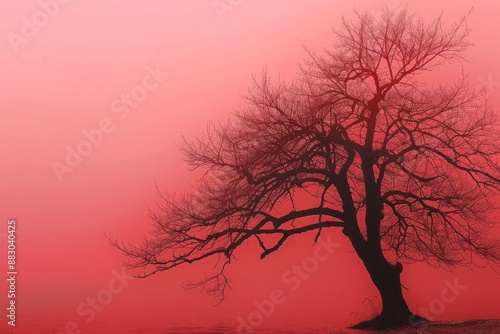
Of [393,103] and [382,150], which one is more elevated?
[393,103]

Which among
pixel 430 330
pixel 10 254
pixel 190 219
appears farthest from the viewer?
pixel 190 219

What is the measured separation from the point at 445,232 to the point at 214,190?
662 cm

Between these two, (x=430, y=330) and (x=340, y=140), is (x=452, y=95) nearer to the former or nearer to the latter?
(x=340, y=140)

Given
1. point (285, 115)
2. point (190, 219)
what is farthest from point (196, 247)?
point (285, 115)

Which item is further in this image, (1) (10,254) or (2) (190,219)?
(2) (190,219)

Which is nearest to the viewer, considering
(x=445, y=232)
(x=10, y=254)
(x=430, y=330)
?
(x=10, y=254)

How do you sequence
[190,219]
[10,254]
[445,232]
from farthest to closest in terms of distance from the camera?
[445,232] < [190,219] < [10,254]

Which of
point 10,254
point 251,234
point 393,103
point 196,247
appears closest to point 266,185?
point 251,234

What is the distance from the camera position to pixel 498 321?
17.5 metres

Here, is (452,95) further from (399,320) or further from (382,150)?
(399,320)

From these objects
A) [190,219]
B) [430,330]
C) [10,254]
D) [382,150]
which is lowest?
[430,330]

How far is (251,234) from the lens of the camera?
1716 cm

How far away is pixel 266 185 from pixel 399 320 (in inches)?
196

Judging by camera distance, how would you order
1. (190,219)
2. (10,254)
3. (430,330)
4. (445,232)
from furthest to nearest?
(445,232)
(190,219)
(430,330)
(10,254)
